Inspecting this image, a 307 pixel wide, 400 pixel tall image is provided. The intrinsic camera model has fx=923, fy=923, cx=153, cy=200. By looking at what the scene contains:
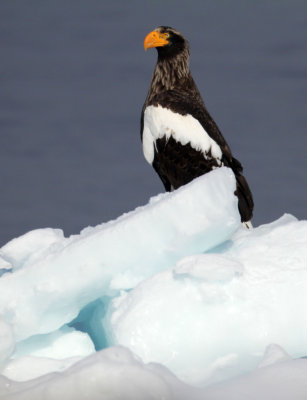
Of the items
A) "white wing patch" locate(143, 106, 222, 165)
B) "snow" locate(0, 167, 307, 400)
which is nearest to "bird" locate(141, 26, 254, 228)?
"white wing patch" locate(143, 106, 222, 165)

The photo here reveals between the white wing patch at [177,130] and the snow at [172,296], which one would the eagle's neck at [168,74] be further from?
the snow at [172,296]

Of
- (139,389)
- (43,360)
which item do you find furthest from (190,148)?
(139,389)

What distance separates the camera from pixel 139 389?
2.91m

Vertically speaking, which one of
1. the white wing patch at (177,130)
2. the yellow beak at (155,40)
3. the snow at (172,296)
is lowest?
the snow at (172,296)

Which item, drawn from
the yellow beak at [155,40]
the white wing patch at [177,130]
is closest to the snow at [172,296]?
the white wing patch at [177,130]

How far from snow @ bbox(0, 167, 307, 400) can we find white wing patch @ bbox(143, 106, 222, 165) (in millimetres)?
1890

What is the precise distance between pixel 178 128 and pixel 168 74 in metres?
0.40

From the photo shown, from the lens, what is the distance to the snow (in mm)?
3547

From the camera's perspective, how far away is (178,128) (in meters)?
5.80

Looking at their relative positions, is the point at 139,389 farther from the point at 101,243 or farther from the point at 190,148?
the point at 190,148

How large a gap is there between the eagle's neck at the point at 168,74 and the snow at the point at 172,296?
213 cm

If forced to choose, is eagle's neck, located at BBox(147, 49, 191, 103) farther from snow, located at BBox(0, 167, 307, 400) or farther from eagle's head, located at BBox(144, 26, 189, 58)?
snow, located at BBox(0, 167, 307, 400)

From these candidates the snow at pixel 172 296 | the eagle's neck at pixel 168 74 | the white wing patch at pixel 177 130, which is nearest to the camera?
the snow at pixel 172 296

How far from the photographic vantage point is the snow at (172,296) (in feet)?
11.6
